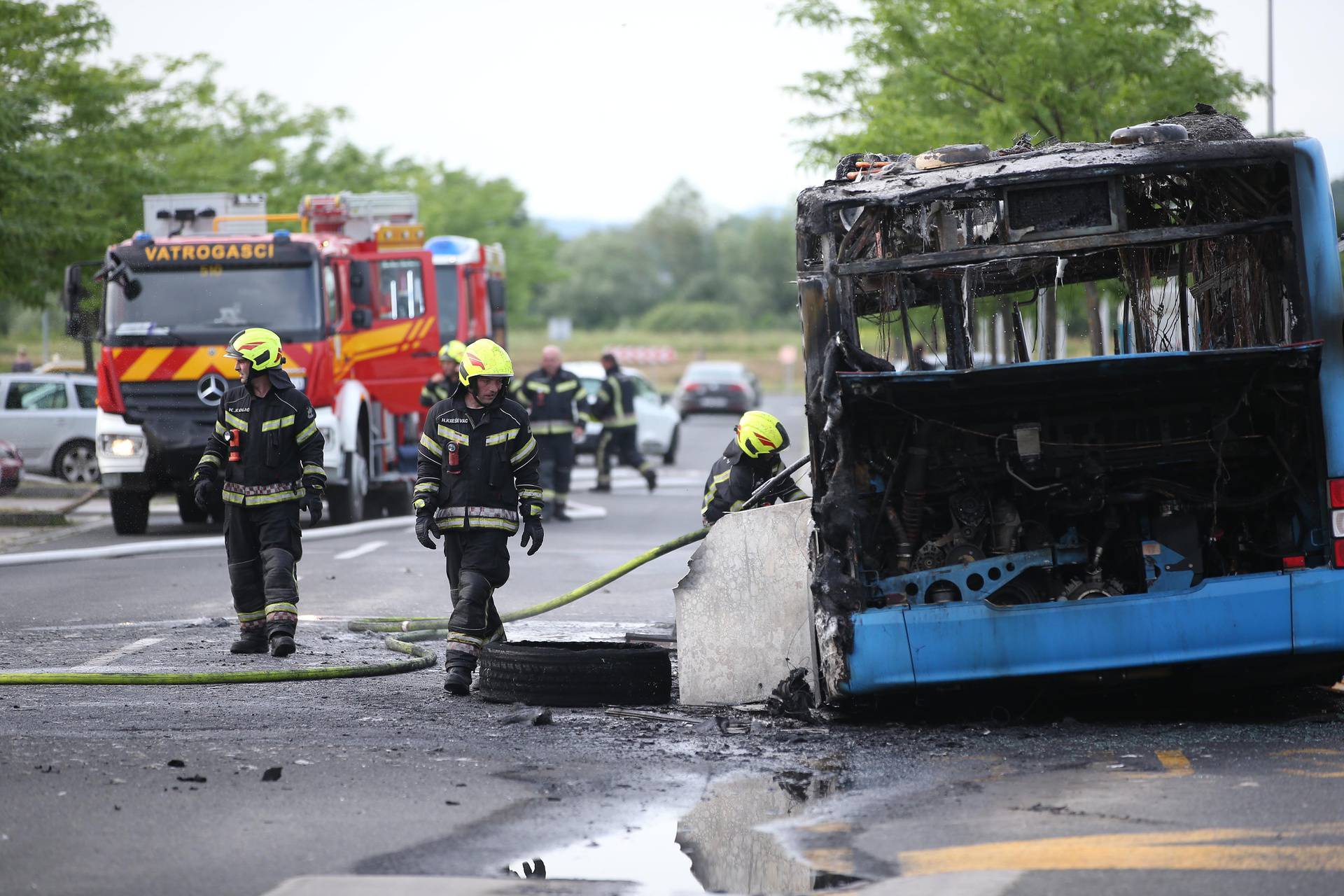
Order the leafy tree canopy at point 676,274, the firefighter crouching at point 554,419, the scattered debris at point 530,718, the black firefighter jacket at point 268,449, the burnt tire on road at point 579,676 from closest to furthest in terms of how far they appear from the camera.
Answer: the scattered debris at point 530,718 → the burnt tire on road at point 579,676 → the black firefighter jacket at point 268,449 → the firefighter crouching at point 554,419 → the leafy tree canopy at point 676,274

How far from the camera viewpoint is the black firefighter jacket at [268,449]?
32.7ft

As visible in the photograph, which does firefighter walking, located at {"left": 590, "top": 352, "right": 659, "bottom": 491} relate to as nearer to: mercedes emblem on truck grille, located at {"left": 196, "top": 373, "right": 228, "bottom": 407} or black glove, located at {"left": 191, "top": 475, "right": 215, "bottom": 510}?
mercedes emblem on truck grille, located at {"left": 196, "top": 373, "right": 228, "bottom": 407}

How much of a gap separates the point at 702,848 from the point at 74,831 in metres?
1.96

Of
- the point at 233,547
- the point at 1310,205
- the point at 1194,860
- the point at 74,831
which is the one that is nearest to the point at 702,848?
the point at 1194,860

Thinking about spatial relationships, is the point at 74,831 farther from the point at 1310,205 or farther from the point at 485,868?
the point at 1310,205

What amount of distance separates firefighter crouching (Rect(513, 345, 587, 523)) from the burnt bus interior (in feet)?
38.0

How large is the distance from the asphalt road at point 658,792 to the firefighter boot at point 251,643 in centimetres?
20

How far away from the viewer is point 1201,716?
25.5 ft

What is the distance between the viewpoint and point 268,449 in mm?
9961

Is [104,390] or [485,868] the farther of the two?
[104,390]

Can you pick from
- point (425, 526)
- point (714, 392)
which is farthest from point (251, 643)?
point (714, 392)

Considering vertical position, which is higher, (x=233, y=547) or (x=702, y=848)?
(x=233, y=547)

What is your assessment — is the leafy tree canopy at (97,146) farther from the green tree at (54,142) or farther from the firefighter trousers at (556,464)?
the firefighter trousers at (556,464)

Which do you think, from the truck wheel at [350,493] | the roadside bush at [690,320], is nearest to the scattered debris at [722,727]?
the truck wheel at [350,493]
